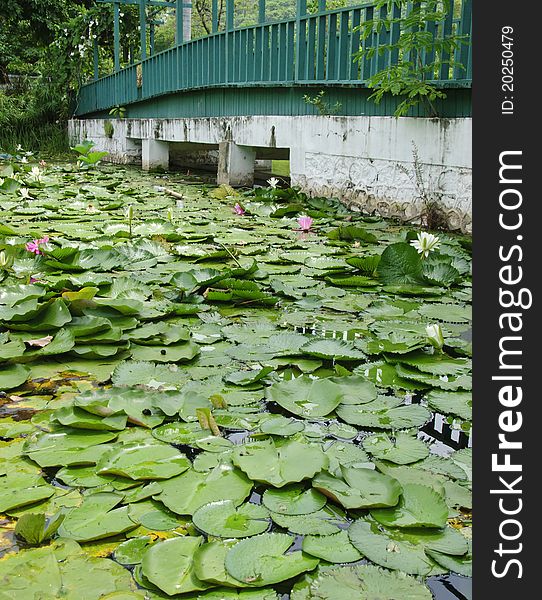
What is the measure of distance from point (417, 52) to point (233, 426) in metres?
3.68

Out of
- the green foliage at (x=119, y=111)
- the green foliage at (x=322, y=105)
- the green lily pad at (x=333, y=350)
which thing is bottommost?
the green lily pad at (x=333, y=350)

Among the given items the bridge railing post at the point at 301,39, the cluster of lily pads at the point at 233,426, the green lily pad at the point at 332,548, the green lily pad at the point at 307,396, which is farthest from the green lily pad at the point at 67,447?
the bridge railing post at the point at 301,39

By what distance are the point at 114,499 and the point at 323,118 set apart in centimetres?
529

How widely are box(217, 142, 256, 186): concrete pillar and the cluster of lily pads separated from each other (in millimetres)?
4876

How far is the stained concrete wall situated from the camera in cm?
464

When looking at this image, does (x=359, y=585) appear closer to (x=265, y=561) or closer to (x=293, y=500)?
(x=265, y=561)

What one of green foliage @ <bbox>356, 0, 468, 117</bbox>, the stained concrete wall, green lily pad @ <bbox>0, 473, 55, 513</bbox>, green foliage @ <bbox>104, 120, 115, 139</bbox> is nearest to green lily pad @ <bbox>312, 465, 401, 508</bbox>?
green lily pad @ <bbox>0, 473, 55, 513</bbox>

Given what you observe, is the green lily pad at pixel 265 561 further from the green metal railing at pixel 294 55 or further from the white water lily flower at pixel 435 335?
the green metal railing at pixel 294 55

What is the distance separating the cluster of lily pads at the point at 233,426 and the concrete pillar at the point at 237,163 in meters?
4.88

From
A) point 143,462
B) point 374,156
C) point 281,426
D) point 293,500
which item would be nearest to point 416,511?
point 293,500

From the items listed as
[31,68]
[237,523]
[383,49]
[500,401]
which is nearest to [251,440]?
[237,523]

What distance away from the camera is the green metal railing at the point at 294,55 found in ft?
16.1

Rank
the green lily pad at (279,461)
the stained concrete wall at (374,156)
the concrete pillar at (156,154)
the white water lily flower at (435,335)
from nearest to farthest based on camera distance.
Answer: the green lily pad at (279,461) < the white water lily flower at (435,335) < the stained concrete wall at (374,156) < the concrete pillar at (156,154)

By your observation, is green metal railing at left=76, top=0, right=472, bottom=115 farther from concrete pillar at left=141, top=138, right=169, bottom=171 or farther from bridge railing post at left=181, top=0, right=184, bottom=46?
concrete pillar at left=141, top=138, right=169, bottom=171
